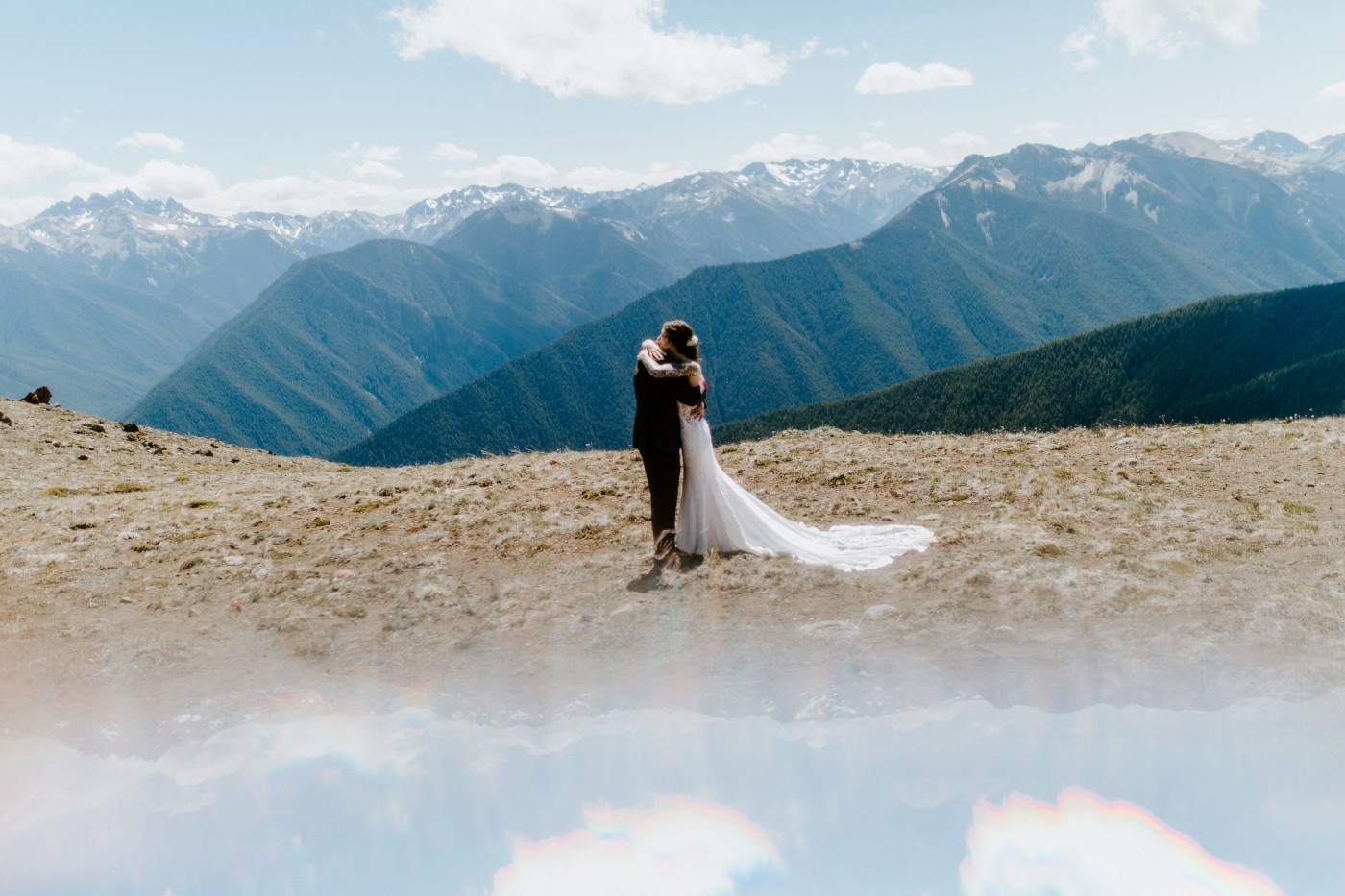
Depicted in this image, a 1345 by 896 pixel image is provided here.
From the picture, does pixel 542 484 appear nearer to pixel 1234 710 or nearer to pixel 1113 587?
pixel 1113 587

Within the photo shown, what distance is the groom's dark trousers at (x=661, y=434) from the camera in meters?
11.0

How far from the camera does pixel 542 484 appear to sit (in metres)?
17.7

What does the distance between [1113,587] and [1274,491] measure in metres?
6.53

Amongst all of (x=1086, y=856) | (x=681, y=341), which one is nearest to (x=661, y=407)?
(x=681, y=341)

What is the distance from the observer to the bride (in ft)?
36.2

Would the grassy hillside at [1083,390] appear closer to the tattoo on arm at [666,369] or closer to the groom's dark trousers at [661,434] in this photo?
the groom's dark trousers at [661,434]

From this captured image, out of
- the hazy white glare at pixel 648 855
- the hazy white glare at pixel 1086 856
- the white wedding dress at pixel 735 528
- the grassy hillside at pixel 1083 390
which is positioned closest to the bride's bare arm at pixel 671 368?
the white wedding dress at pixel 735 528

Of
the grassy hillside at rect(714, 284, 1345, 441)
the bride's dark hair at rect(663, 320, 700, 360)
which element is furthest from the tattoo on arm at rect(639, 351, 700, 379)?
the grassy hillside at rect(714, 284, 1345, 441)

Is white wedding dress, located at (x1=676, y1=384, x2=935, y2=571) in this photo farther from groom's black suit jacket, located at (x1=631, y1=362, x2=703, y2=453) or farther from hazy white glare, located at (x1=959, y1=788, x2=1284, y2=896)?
hazy white glare, located at (x1=959, y1=788, x2=1284, y2=896)

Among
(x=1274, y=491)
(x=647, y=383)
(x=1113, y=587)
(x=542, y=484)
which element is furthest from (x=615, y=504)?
(x=1274, y=491)

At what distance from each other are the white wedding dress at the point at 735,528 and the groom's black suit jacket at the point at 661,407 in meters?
0.21

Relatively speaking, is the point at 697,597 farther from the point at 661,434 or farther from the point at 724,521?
the point at 661,434

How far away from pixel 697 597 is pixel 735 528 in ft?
5.71

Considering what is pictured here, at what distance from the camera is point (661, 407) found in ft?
36.4
